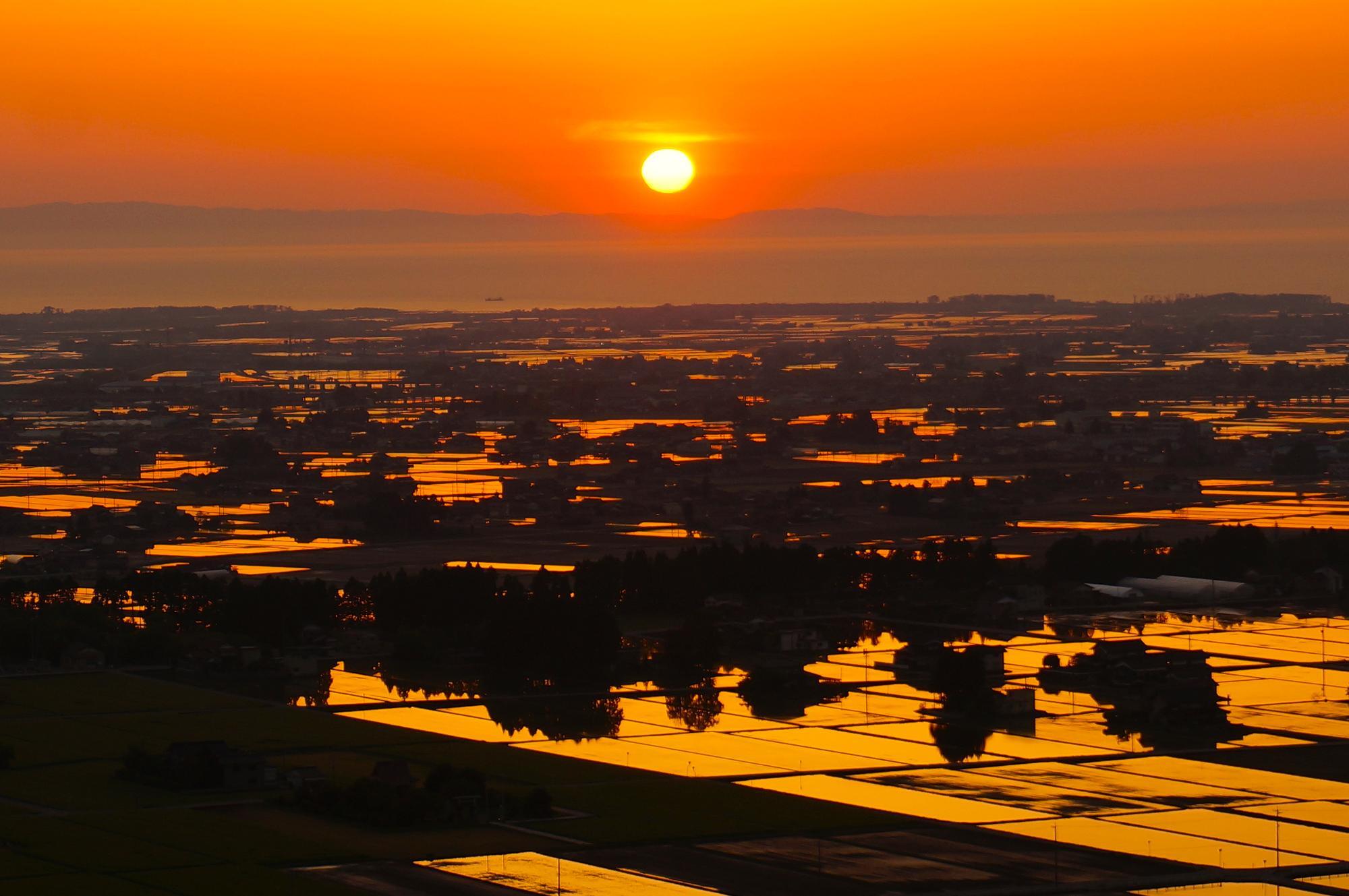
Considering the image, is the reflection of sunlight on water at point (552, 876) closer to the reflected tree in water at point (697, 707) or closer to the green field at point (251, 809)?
the green field at point (251, 809)

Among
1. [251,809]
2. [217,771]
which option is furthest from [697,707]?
[251,809]

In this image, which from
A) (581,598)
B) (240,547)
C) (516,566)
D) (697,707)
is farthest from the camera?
(240,547)

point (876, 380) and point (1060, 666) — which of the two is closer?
point (1060, 666)

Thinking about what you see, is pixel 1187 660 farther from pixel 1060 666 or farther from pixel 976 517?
pixel 976 517

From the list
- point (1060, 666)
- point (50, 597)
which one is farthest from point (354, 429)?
point (1060, 666)

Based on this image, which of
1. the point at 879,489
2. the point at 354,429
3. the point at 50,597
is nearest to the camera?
the point at 50,597

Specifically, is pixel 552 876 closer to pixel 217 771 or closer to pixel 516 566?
pixel 217 771

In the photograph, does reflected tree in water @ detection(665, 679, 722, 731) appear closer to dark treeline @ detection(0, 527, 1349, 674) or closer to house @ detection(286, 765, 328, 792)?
dark treeline @ detection(0, 527, 1349, 674)

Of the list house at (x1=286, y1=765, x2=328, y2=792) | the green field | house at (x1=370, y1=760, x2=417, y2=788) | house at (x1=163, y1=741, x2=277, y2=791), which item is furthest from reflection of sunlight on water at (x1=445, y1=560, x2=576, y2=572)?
house at (x1=370, y1=760, x2=417, y2=788)
